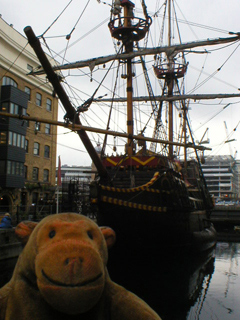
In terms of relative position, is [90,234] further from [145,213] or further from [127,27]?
[127,27]

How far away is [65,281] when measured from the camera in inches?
97.9

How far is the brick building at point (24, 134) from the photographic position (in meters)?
27.7

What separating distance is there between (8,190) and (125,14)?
1605 cm

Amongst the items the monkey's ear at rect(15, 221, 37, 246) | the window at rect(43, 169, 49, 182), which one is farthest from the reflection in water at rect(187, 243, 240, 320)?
the window at rect(43, 169, 49, 182)

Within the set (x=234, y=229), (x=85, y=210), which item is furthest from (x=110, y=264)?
(x=234, y=229)

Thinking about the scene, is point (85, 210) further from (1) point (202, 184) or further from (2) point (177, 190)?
(1) point (202, 184)

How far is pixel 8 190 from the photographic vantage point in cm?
2780

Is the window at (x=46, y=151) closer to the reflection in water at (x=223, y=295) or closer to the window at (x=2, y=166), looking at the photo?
the window at (x=2, y=166)

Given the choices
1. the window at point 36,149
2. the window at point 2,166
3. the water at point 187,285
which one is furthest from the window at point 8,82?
the water at point 187,285

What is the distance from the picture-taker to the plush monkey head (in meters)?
2.48

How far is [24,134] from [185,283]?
22.5 meters

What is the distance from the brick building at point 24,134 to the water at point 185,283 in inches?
555

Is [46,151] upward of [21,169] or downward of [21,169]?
upward

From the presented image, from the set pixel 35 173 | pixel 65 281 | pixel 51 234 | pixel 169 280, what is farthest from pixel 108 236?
pixel 35 173
